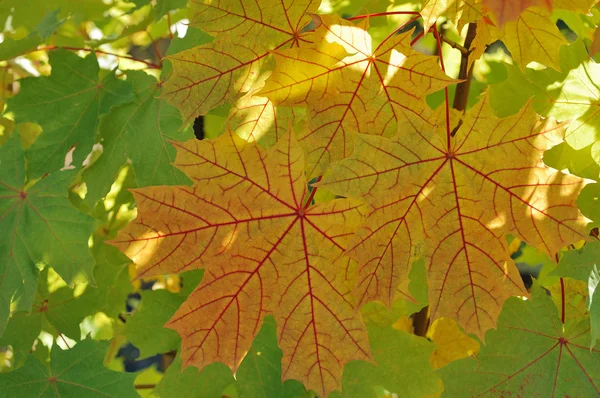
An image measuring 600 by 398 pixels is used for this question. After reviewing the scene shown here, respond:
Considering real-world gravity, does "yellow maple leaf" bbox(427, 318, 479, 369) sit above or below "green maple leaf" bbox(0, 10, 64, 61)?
below

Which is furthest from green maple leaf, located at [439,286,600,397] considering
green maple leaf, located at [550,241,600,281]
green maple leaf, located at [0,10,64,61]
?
green maple leaf, located at [0,10,64,61]

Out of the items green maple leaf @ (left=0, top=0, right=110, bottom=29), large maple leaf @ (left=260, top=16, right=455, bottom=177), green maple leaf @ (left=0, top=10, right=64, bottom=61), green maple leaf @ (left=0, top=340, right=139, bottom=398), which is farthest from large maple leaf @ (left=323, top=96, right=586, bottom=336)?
green maple leaf @ (left=0, top=0, right=110, bottom=29)

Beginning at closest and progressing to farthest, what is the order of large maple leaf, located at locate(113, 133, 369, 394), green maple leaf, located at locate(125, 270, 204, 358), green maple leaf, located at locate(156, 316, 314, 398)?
large maple leaf, located at locate(113, 133, 369, 394)
green maple leaf, located at locate(156, 316, 314, 398)
green maple leaf, located at locate(125, 270, 204, 358)

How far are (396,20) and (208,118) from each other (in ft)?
1.48

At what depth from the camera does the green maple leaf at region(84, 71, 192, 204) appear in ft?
3.45

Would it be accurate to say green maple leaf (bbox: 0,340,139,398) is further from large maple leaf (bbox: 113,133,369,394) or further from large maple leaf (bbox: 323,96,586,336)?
large maple leaf (bbox: 323,96,586,336)

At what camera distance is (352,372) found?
1.09 metres

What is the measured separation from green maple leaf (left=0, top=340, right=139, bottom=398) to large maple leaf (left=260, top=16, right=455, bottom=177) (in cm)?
53

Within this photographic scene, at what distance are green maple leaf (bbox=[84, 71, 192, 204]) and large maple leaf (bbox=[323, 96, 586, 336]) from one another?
36 cm

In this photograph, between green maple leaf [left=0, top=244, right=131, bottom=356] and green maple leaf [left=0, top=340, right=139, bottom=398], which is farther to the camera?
green maple leaf [left=0, top=244, right=131, bottom=356]

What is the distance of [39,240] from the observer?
3.43 ft

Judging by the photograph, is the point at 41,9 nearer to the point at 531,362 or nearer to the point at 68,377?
the point at 68,377

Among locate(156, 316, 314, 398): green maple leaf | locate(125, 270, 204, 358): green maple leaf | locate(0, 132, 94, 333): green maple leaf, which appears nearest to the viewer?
locate(0, 132, 94, 333): green maple leaf

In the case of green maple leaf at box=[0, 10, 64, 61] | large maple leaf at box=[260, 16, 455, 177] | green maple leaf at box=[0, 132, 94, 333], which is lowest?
green maple leaf at box=[0, 132, 94, 333]
